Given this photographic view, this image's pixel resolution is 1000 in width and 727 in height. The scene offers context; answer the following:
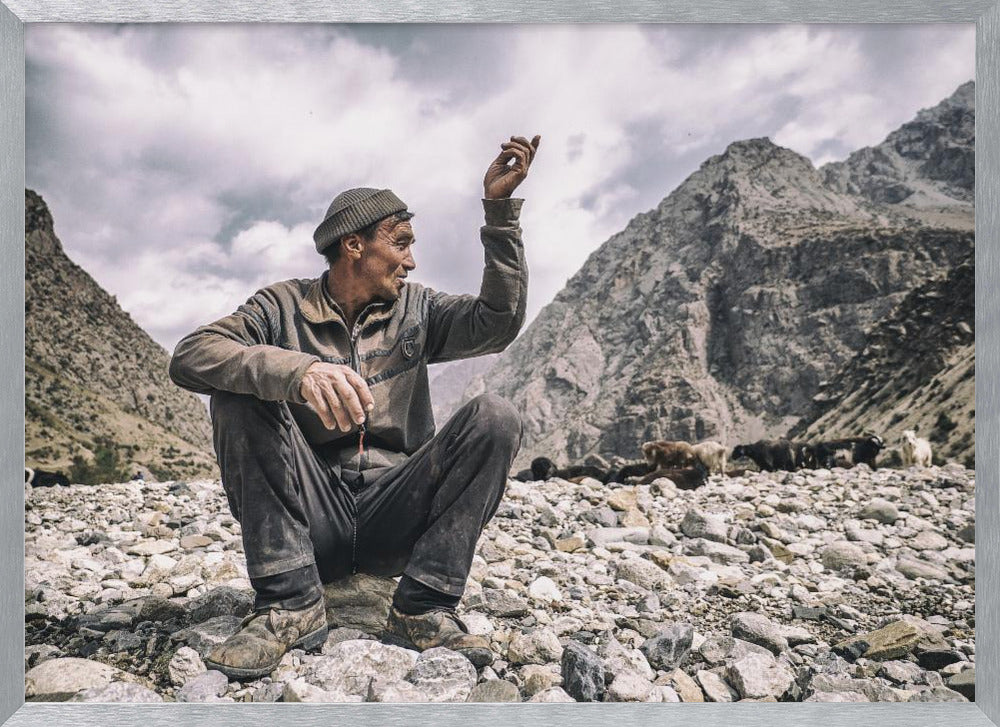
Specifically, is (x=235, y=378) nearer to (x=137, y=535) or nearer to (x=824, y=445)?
(x=137, y=535)

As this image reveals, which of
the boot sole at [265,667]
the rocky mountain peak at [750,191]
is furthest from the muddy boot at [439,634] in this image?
the rocky mountain peak at [750,191]

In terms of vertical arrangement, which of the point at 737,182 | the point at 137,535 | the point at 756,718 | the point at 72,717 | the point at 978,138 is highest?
the point at 737,182

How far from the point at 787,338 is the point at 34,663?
2264 cm

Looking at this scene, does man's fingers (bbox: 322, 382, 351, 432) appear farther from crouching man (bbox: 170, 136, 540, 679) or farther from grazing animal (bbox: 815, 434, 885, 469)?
grazing animal (bbox: 815, 434, 885, 469)

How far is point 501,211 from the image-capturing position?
63.4 inches

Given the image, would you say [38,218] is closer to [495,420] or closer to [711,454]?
[495,420]

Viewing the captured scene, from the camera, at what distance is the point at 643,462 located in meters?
5.54

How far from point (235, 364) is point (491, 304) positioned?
1.72ft

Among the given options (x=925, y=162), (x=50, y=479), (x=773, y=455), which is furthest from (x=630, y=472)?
(x=50, y=479)

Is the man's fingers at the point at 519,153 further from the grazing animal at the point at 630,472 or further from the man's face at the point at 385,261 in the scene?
the grazing animal at the point at 630,472

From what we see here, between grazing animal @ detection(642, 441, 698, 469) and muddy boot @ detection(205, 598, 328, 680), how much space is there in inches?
162

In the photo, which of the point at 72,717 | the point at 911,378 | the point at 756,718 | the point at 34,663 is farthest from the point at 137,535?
the point at 911,378

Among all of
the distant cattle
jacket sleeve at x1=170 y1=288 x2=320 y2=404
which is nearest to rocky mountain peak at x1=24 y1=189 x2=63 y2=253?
jacket sleeve at x1=170 y1=288 x2=320 y2=404

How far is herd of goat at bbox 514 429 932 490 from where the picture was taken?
5125 mm
